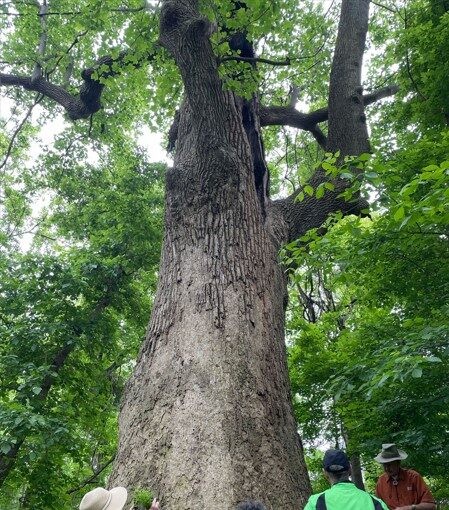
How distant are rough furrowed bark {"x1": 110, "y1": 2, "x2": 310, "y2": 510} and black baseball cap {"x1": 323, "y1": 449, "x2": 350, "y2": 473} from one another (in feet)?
0.88

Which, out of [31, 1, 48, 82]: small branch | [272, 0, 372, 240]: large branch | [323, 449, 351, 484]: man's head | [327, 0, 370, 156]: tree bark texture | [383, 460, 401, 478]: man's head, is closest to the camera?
[323, 449, 351, 484]: man's head

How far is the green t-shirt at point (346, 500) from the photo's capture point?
7.57ft

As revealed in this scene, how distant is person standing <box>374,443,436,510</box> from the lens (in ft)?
13.4

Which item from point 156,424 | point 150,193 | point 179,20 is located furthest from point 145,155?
point 156,424

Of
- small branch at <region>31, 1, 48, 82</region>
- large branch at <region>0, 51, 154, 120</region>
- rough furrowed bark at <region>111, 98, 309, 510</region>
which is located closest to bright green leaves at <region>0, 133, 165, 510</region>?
large branch at <region>0, 51, 154, 120</region>

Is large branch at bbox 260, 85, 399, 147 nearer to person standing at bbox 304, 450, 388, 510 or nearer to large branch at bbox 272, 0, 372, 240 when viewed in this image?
large branch at bbox 272, 0, 372, 240

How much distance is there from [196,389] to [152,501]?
2.31 ft

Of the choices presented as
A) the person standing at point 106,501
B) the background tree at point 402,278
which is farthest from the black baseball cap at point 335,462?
the person standing at point 106,501

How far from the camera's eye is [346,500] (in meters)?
2.34

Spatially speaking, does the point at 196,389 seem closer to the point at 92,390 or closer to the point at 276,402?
the point at 276,402

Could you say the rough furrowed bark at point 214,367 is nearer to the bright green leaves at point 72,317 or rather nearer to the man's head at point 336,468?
the man's head at point 336,468

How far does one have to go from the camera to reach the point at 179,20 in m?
4.64

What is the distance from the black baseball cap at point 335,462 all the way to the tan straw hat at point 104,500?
114cm

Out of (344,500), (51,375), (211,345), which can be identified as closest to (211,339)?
(211,345)
